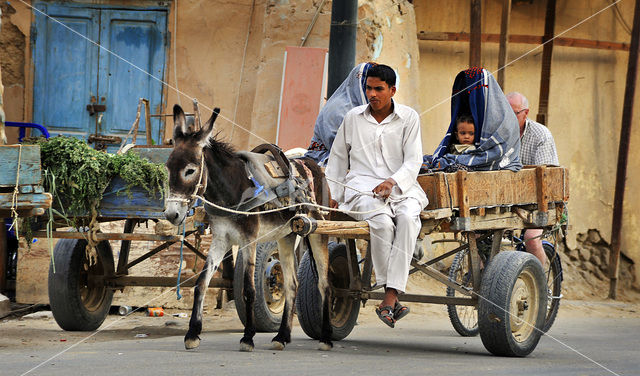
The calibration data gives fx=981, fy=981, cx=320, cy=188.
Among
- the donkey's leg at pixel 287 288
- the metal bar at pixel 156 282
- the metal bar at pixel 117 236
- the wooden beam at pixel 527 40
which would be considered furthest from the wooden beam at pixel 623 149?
the metal bar at pixel 117 236

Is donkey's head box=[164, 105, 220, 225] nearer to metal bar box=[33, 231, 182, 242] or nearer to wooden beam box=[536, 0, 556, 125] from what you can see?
metal bar box=[33, 231, 182, 242]

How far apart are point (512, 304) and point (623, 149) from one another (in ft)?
23.0

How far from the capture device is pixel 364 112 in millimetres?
6973

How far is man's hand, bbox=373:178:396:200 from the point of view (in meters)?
6.56

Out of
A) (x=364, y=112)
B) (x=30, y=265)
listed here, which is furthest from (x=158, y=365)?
(x=30, y=265)

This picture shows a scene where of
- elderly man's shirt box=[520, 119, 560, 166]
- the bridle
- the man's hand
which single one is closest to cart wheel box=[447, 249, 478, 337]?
elderly man's shirt box=[520, 119, 560, 166]

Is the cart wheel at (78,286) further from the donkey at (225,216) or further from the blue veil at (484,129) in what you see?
the blue veil at (484,129)

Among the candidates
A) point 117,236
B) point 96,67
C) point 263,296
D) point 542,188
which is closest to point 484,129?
point 542,188

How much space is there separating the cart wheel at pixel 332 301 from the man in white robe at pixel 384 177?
2.10 feet

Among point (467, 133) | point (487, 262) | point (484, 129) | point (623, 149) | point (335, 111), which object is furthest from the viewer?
point (623, 149)

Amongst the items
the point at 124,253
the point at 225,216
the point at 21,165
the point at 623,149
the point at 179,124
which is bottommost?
the point at 124,253

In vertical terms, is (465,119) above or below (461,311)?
above

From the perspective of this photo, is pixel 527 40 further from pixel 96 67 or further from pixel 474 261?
pixel 474 261

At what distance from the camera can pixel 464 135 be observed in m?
7.59
